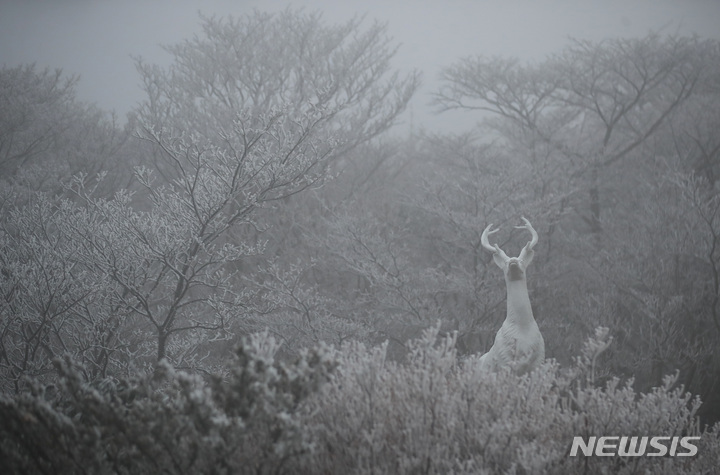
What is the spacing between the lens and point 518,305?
4043mm

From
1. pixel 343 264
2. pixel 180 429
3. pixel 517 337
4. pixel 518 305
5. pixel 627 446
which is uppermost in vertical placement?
pixel 343 264

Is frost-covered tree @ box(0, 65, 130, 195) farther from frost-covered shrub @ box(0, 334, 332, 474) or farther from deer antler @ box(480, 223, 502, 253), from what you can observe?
deer antler @ box(480, 223, 502, 253)

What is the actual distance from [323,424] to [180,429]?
2.75ft

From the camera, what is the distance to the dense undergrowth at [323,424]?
2.61 m

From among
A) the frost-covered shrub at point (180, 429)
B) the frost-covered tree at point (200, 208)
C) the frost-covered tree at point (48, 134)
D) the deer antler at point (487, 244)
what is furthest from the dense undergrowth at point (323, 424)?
the frost-covered tree at point (48, 134)

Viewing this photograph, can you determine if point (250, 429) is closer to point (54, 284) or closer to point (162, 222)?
point (162, 222)

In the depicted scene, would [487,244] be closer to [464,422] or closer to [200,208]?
[464,422]

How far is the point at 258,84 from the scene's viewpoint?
44.0 feet

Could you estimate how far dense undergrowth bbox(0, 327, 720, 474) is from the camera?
8.56ft

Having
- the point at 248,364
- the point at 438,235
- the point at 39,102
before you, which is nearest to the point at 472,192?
the point at 438,235

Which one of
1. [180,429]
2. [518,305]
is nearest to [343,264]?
[518,305]

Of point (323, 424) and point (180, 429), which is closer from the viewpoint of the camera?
point (180, 429)

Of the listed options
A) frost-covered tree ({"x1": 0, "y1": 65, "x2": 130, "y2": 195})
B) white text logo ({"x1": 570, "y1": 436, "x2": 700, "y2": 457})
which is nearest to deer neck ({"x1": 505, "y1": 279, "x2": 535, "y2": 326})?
white text logo ({"x1": 570, "y1": 436, "x2": 700, "y2": 457})

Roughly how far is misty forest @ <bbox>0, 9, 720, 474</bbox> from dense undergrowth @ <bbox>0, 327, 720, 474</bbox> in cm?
2
